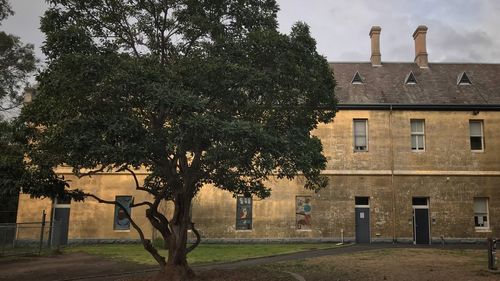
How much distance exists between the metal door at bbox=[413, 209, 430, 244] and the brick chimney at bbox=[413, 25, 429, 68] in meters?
10.9

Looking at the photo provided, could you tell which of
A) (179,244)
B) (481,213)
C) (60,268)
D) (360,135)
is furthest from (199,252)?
(481,213)

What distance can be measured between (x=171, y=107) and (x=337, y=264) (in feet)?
32.9

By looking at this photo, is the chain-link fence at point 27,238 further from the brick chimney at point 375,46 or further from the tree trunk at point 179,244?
the brick chimney at point 375,46

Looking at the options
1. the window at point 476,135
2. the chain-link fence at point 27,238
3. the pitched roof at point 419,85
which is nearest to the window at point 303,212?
the pitched roof at point 419,85

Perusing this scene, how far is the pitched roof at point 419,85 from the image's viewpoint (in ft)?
89.4

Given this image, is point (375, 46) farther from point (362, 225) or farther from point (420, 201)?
point (362, 225)

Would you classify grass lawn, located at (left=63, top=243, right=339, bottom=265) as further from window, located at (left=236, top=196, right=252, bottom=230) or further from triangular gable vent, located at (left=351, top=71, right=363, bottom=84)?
triangular gable vent, located at (left=351, top=71, right=363, bottom=84)

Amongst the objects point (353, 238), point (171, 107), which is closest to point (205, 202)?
point (353, 238)

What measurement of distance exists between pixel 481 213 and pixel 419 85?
346 inches

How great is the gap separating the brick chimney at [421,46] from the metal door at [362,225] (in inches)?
470

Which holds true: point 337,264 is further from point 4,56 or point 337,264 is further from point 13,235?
point 4,56

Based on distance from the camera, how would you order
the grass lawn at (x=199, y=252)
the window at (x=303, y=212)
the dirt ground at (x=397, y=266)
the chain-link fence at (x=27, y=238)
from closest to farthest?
the dirt ground at (x=397, y=266) < the grass lawn at (x=199, y=252) < the chain-link fence at (x=27, y=238) < the window at (x=303, y=212)

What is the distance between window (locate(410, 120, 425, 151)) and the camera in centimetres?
2684

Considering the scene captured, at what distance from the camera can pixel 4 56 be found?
1121 inches
